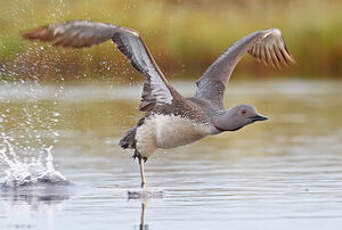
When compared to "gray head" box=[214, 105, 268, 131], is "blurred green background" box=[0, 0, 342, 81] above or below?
above

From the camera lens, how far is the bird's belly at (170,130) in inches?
437

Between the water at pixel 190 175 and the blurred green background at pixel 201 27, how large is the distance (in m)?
3.63

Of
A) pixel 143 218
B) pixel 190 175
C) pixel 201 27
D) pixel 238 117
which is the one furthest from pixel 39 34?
pixel 201 27

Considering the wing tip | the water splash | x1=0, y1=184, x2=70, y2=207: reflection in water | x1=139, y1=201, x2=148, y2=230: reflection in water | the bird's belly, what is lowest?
x1=139, y1=201, x2=148, y2=230: reflection in water

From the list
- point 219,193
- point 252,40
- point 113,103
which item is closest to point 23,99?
point 113,103

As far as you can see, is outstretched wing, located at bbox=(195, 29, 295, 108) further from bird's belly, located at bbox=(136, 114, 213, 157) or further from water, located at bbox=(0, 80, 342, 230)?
water, located at bbox=(0, 80, 342, 230)

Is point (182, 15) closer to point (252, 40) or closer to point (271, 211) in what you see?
point (252, 40)

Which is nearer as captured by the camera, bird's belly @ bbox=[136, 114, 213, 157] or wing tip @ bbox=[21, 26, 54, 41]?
wing tip @ bbox=[21, 26, 54, 41]

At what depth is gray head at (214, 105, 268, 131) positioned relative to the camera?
10906 mm

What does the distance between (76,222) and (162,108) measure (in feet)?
8.07

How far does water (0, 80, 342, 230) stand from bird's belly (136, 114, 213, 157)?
0.45 meters

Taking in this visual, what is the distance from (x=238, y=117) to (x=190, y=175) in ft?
4.37

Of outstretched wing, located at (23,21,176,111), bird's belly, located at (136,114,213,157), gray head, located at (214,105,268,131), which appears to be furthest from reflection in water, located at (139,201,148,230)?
outstretched wing, located at (23,21,176,111)

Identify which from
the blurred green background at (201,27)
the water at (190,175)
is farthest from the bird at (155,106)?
the blurred green background at (201,27)
